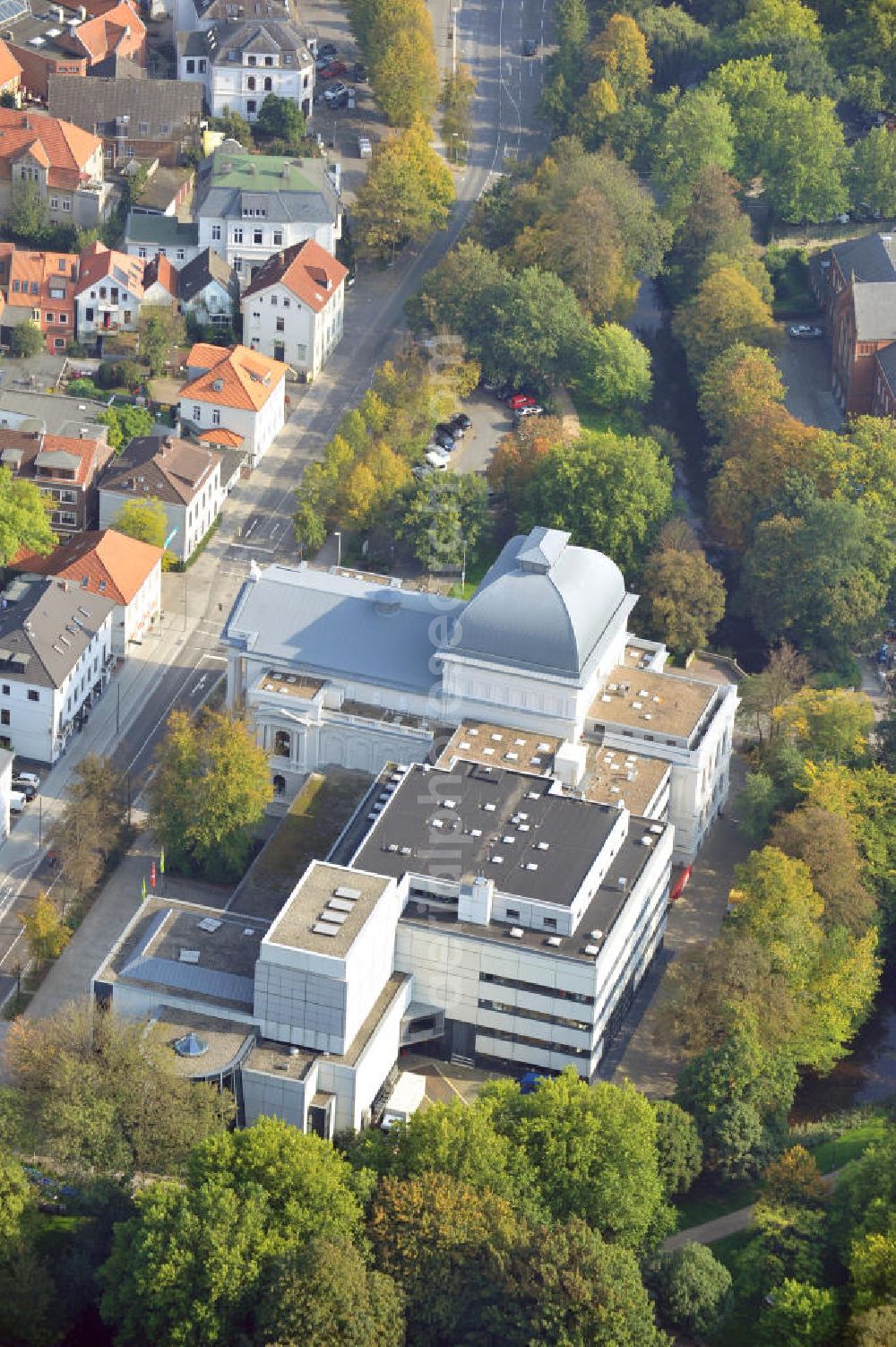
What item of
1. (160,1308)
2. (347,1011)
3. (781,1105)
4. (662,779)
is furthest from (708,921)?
(160,1308)

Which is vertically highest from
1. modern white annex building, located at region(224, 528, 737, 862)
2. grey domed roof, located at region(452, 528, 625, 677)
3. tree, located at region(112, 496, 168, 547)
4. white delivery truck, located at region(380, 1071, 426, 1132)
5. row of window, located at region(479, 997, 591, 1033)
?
grey domed roof, located at region(452, 528, 625, 677)

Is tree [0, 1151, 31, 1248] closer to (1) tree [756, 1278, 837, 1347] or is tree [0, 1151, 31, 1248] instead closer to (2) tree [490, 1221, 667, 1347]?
(2) tree [490, 1221, 667, 1347]

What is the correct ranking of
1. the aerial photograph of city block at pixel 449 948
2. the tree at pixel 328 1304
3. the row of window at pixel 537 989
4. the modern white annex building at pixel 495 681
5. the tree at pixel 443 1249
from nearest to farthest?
1. the tree at pixel 328 1304
2. the tree at pixel 443 1249
3. the aerial photograph of city block at pixel 449 948
4. the row of window at pixel 537 989
5. the modern white annex building at pixel 495 681

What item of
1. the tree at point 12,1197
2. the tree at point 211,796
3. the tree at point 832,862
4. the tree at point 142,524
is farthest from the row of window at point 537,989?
the tree at point 142,524

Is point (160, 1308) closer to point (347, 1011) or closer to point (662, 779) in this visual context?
point (347, 1011)

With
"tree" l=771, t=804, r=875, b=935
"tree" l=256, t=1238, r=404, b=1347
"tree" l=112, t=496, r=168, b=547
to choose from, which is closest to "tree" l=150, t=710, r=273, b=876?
"tree" l=112, t=496, r=168, b=547

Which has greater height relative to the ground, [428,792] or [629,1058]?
[428,792]

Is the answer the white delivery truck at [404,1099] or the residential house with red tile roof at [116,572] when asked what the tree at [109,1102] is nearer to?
the white delivery truck at [404,1099]
